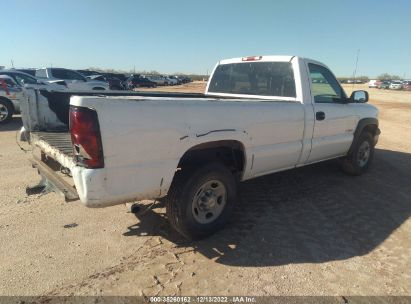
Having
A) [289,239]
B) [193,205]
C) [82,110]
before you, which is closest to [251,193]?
[289,239]

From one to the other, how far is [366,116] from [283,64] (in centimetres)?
206

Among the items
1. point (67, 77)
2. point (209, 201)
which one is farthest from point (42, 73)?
point (209, 201)

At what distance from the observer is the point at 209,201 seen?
12.5ft

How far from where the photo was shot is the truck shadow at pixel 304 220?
11.9 ft

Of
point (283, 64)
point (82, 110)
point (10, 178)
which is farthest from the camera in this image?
point (10, 178)

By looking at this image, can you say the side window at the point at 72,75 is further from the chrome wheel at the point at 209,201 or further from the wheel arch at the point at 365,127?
Answer: the chrome wheel at the point at 209,201

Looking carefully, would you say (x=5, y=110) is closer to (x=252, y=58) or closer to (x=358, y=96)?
(x=252, y=58)

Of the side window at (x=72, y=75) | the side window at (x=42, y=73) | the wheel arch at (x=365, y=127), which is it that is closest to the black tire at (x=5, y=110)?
the side window at (x=42, y=73)

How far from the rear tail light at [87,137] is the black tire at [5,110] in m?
9.62

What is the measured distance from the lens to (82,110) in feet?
9.05

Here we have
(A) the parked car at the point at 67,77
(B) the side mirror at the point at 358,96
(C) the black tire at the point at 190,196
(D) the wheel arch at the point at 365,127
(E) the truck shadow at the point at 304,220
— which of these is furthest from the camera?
(A) the parked car at the point at 67,77

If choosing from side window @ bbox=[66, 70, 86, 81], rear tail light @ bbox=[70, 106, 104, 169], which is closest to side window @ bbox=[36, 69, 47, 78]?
side window @ bbox=[66, 70, 86, 81]

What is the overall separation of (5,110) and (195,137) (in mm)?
9814

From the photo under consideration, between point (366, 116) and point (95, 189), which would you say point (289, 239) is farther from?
point (366, 116)
